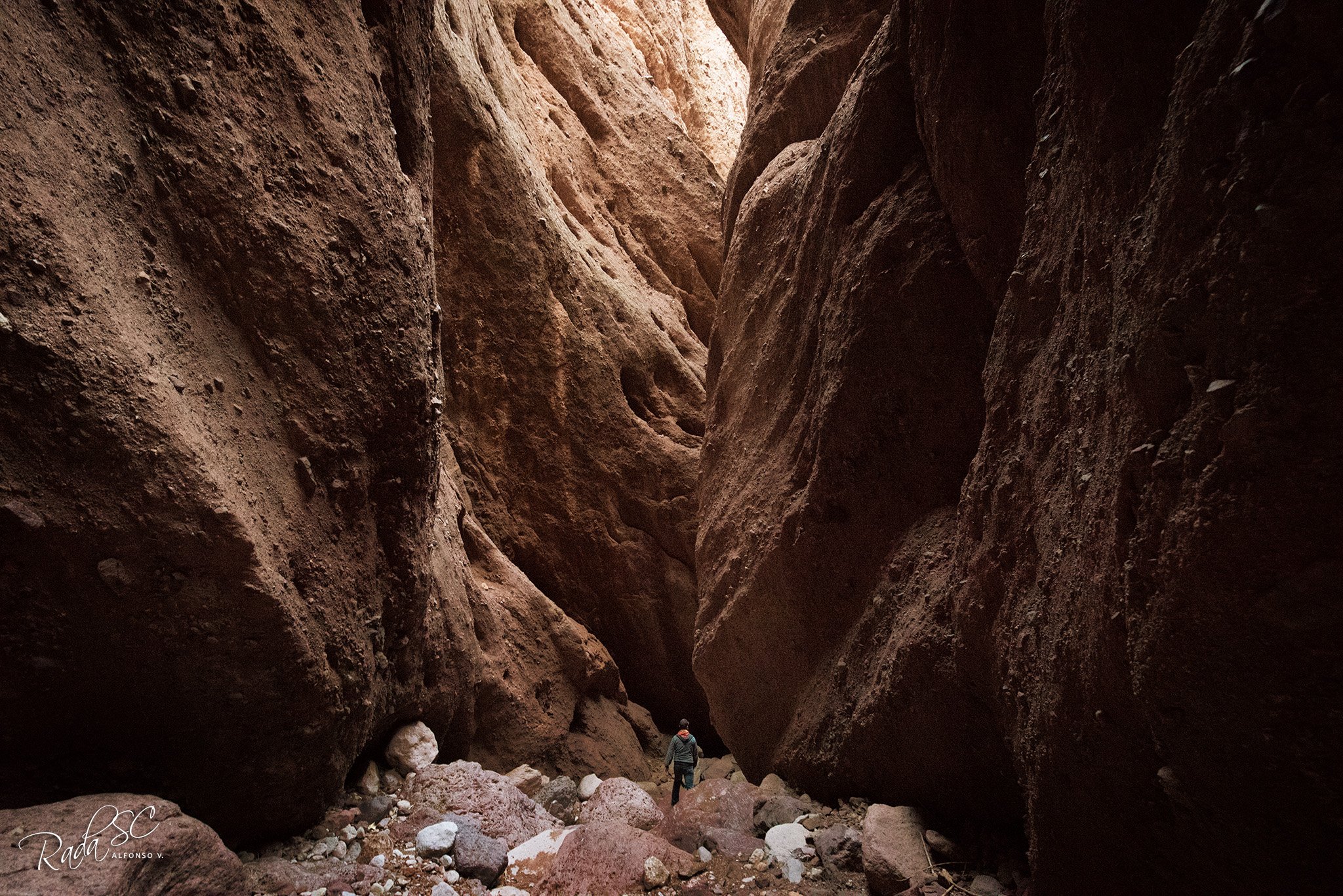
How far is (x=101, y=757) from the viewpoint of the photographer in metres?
2.51

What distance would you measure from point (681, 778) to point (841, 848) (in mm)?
2527

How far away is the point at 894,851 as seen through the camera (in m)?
2.96

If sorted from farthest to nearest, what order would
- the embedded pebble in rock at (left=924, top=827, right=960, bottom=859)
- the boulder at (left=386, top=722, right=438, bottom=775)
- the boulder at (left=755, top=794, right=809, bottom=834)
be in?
the boulder at (left=386, top=722, right=438, bottom=775)
the boulder at (left=755, top=794, right=809, bottom=834)
the embedded pebble in rock at (left=924, top=827, right=960, bottom=859)

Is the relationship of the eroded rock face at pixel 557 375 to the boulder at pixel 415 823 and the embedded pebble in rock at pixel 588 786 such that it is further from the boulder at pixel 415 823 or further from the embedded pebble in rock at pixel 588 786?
the boulder at pixel 415 823

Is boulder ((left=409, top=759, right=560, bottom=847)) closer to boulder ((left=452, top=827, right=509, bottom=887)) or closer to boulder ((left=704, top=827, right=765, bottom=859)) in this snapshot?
boulder ((left=452, top=827, right=509, bottom=887))

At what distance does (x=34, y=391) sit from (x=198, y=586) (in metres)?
0.80

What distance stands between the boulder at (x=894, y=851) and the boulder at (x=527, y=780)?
229cm

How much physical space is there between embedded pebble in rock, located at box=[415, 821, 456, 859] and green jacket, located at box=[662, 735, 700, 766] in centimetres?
237

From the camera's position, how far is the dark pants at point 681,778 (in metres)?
5.36

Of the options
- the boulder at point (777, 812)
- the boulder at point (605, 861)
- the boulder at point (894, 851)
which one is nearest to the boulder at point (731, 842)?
the boulder at point (777, 812)

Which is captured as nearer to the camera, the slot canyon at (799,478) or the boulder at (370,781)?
the slot canyon at (799,478)

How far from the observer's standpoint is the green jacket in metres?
5.39

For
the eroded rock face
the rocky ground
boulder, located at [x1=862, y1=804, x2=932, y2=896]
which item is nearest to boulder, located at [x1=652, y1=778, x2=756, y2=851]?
the rocky ground

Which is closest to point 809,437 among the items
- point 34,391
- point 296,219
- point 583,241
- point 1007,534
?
point 1007,534
